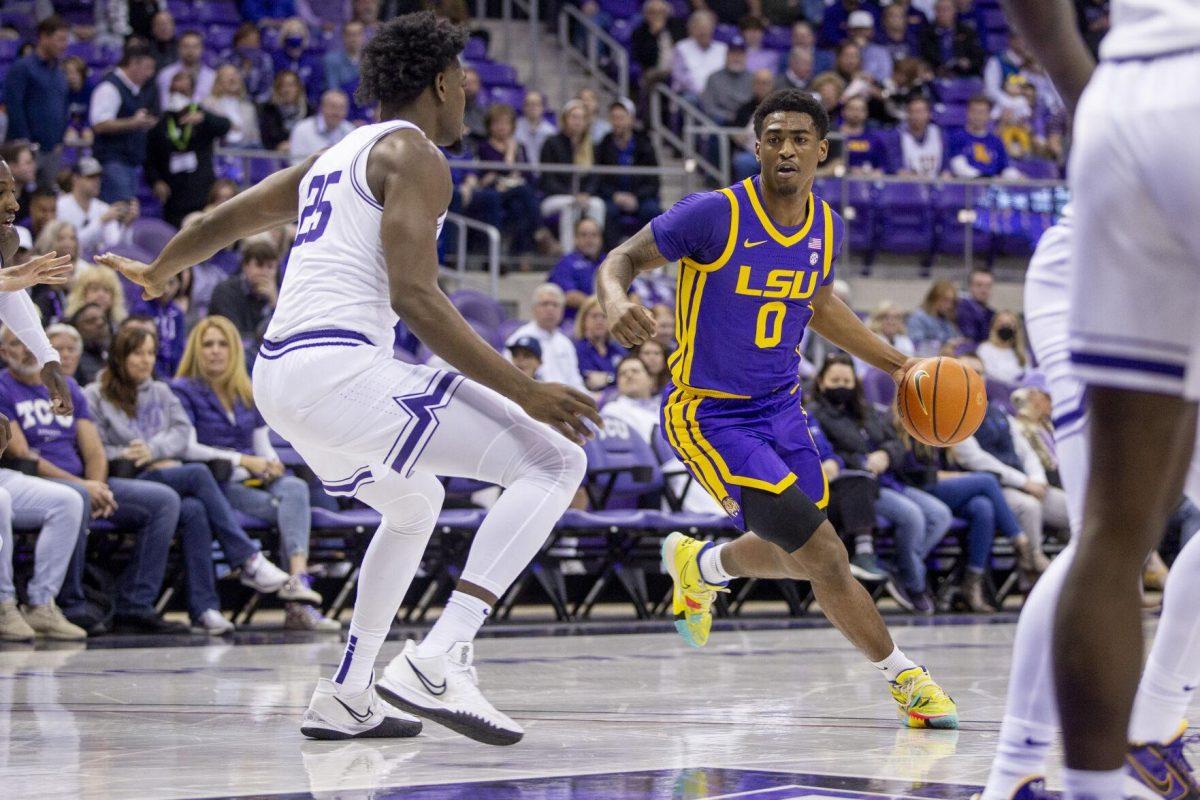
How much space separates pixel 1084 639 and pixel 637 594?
7.88 m

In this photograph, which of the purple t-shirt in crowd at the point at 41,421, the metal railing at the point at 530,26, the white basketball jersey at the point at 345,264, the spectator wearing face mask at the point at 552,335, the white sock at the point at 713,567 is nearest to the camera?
the white basketball jersey at the point at 345,264

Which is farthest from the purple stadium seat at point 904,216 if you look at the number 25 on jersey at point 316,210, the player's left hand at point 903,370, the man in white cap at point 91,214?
the number 25 on jersey at point 316,210

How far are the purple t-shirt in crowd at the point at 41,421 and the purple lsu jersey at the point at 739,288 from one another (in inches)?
168

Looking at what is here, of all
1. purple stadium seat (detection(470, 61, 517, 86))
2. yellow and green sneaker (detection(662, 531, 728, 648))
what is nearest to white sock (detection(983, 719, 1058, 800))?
yellow and green sneaker (detection(662, 531, 728, 648))

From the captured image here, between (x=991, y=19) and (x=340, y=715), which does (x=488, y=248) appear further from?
(x=340, y=715)

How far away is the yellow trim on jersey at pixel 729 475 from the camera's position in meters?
5.54

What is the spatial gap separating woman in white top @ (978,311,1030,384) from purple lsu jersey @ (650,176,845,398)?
771cm

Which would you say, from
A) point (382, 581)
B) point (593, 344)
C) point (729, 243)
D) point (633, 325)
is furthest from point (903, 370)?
point (593, 344)

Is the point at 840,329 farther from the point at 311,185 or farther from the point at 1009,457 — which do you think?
the point at 1009,457

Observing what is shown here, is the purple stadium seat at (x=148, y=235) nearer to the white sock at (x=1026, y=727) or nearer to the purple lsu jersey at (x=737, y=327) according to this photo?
the purple lsu jersey at (x=737, y=327)

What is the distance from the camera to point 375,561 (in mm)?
4906

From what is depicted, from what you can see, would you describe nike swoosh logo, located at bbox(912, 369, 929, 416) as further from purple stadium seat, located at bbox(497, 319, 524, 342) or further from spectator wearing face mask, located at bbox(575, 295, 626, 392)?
purple stadium seat, located at bbox(497, 319, 524, 342)

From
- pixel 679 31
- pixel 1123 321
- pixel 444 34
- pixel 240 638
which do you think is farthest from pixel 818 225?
pixel 679 31

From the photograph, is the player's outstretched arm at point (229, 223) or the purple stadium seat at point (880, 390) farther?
the purple stadium seat at point (880, 390)
